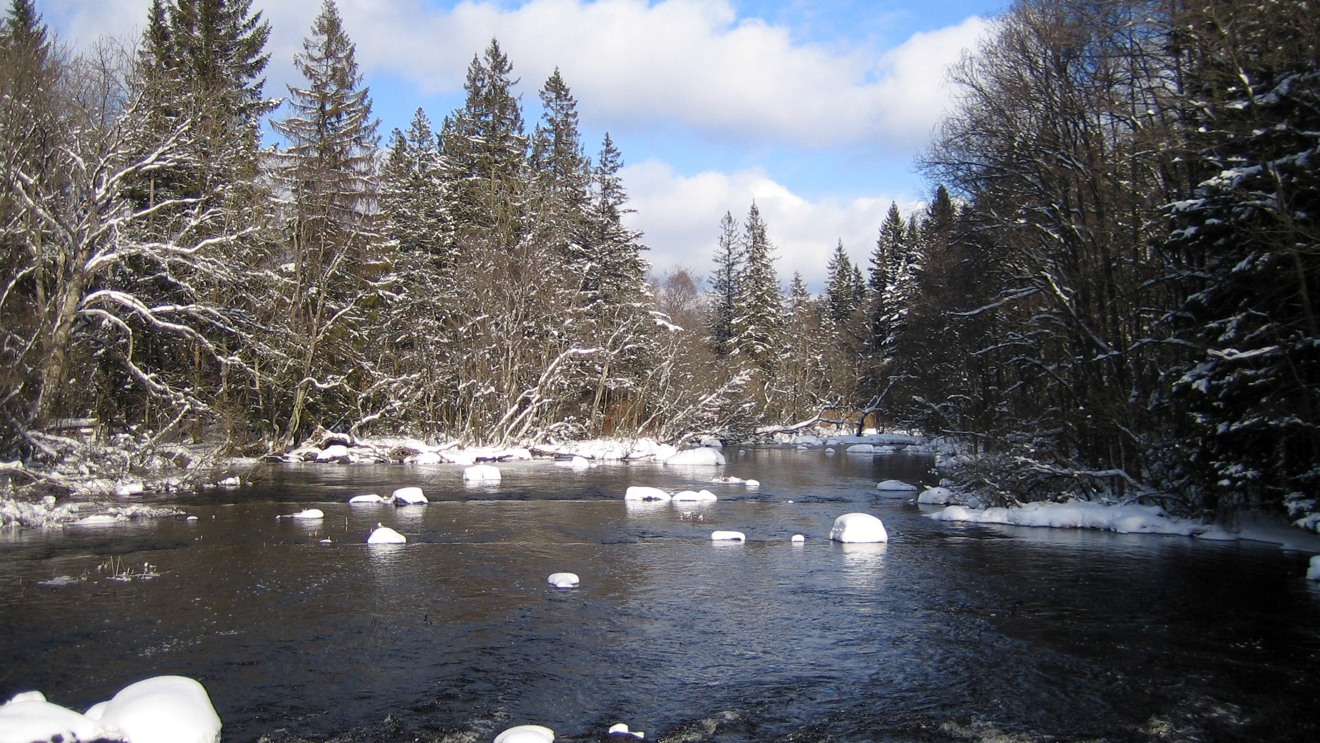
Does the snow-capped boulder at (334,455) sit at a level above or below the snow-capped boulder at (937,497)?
above

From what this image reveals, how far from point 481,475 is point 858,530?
1453 centimetres

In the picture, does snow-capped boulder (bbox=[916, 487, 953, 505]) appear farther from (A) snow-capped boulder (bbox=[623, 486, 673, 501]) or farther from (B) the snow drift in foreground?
(A) snow-capped boulder (bbox=[623, 486, 673, 501])

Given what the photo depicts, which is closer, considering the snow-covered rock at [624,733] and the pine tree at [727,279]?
the snow-covered rock at [624,733]

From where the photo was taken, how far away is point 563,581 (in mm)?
12883

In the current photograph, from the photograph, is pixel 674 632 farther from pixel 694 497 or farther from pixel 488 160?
pixel 488 160

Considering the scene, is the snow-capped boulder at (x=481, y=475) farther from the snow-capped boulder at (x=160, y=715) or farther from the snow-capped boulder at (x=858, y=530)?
the snow-capped boulder at (x=160, y=715)

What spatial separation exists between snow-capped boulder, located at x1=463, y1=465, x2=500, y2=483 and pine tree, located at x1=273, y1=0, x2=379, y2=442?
9922mm

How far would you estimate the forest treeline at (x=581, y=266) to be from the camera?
14883mm

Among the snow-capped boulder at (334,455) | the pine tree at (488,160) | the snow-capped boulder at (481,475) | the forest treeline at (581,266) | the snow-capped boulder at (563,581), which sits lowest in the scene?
the snow-capped boulder at (563,581)

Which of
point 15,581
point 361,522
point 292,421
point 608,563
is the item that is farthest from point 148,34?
point 608,563

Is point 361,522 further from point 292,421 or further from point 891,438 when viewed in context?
point 891,438

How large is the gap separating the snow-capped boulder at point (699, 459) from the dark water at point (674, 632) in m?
19.2

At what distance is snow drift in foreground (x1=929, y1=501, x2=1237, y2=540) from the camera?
17906 mm

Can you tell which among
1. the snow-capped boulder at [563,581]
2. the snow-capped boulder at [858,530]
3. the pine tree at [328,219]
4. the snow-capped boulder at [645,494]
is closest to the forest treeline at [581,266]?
the pine tree at [328,219]
